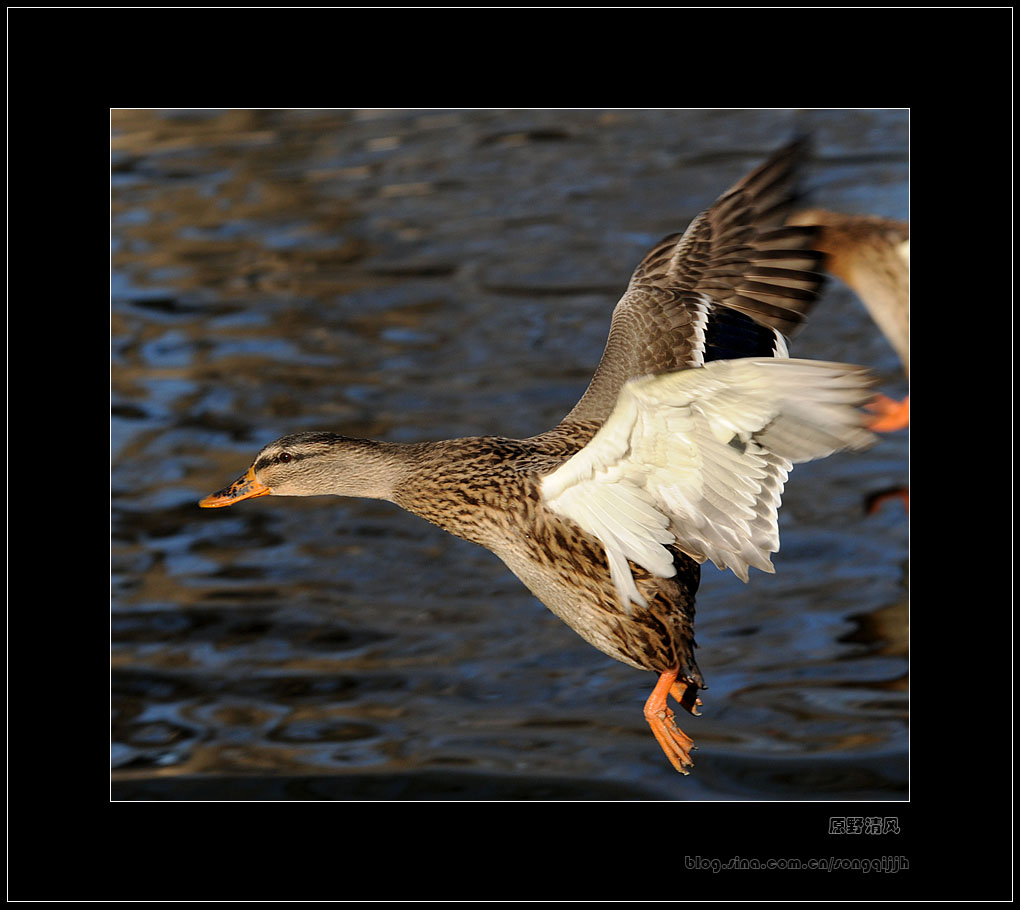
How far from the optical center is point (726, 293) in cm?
662

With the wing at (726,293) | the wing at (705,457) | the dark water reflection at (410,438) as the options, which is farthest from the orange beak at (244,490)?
the dark water reflection at (410,438)

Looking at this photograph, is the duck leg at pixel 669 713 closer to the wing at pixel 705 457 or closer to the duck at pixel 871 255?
the wing at pixel 705 457

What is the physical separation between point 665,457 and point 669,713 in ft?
5.03

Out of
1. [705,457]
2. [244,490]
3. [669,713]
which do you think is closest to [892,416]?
[669,713]

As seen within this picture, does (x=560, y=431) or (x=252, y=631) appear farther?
(x=252, y=631)

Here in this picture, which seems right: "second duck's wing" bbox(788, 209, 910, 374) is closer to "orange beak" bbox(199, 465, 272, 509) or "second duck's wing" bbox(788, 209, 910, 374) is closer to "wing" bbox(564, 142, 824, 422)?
"wing" bbox(564, 142, 824, 422)

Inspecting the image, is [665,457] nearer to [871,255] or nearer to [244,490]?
[244,490]

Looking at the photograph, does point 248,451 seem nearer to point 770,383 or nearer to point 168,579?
point 168,579

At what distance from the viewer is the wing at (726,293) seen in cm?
641

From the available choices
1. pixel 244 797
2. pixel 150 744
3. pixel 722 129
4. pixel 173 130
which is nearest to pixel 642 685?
pixel 244 797

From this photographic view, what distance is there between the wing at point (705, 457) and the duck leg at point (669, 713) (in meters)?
0.56

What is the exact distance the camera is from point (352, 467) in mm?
6699
